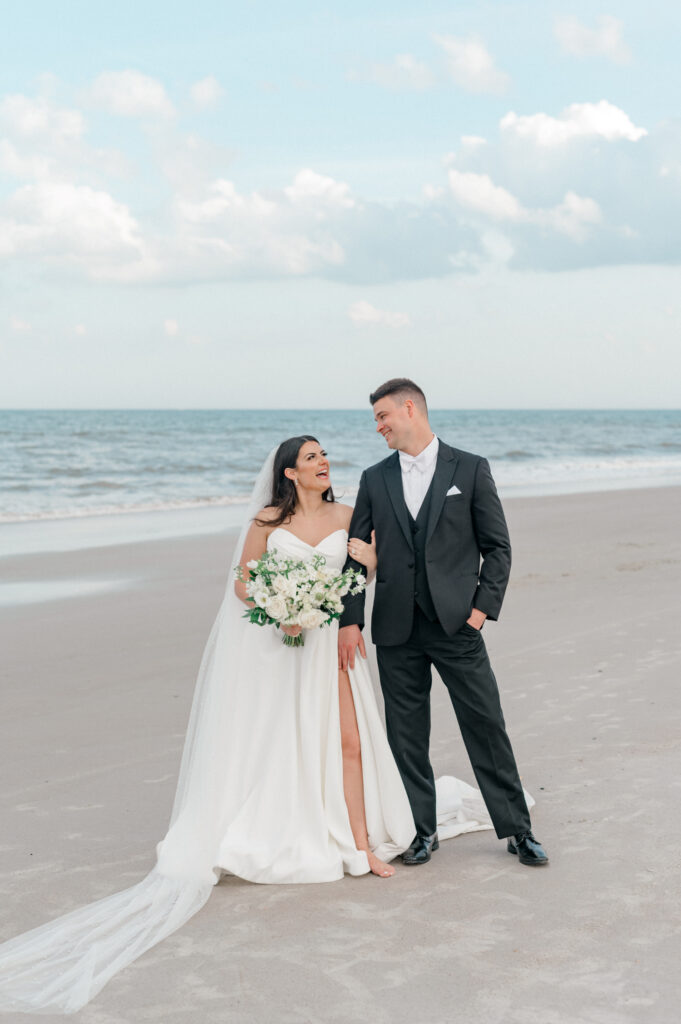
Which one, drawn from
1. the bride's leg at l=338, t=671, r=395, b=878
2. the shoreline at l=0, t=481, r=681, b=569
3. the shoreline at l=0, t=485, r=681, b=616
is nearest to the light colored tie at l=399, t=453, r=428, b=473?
the bride's leg at l=338, t=671, r=395, b=878

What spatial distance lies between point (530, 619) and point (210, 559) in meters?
4.47

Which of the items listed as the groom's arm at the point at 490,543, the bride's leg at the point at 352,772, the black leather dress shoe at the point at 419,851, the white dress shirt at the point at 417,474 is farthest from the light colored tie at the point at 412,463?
the black leather dress shoe at the point at 419,851

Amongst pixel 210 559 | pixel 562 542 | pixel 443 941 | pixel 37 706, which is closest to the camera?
pixel 443 941

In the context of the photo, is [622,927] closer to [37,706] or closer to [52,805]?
[52,805]

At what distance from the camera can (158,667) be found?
700 centimetres

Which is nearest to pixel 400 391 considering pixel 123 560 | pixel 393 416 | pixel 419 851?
pixel 393 416

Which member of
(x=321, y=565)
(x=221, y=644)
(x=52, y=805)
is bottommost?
(x=52, y=805)

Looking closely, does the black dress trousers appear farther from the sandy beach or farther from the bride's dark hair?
the bride's dark hair

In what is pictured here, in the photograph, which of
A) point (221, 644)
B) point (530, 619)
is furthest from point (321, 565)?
point (530, 619)

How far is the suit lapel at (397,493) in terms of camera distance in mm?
4051

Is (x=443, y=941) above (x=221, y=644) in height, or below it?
below

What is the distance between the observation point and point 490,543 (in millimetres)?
4039

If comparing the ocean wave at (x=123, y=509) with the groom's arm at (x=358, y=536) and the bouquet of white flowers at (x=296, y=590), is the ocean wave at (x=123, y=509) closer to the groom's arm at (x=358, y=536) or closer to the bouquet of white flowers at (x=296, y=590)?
the groom's arm at (x=358, y=536)

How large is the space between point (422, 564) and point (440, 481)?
340mm
